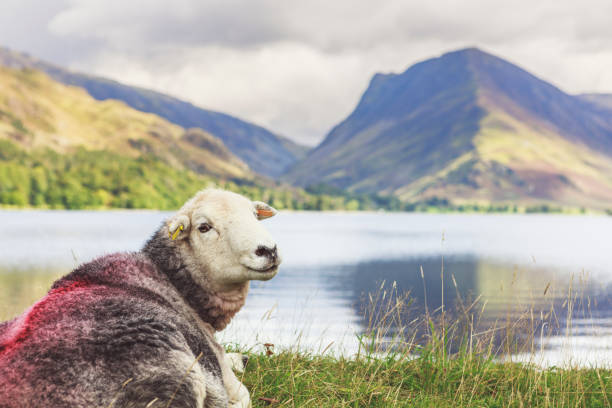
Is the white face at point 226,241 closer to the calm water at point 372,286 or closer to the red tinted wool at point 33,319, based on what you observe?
the red tinted wool at point 33,319

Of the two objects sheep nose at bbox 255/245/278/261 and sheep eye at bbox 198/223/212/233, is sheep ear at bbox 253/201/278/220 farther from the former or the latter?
sheep nose at bbox 255/245/278/261

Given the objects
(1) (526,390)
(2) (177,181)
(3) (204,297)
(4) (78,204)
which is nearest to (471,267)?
(1) (526,390)

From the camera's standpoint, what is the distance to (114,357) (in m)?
3.91

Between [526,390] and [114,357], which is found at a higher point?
[114,357]

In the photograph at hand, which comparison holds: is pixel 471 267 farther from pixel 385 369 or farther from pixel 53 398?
pixel 53 398

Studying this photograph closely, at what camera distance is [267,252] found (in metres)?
5.05

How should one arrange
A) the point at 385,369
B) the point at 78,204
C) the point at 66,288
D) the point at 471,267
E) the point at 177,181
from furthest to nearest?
the point at 177,181
the point at 78,204
the point at 471,267
the point at 385,369
the point at 66,288

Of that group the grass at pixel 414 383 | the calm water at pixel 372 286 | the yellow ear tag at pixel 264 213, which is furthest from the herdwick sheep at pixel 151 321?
the calm water at pixel 372 286

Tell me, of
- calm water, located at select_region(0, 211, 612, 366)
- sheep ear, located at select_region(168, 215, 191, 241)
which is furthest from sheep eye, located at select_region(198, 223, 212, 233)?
calm water, located at select_region(0, 211, 612, 366)

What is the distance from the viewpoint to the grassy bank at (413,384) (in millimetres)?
6707

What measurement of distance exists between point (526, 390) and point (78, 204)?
163m

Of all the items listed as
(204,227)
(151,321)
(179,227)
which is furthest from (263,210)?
(151,321)

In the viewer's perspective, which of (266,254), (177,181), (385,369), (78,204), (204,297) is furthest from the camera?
(177,181)

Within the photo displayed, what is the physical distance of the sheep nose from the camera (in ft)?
16.5
